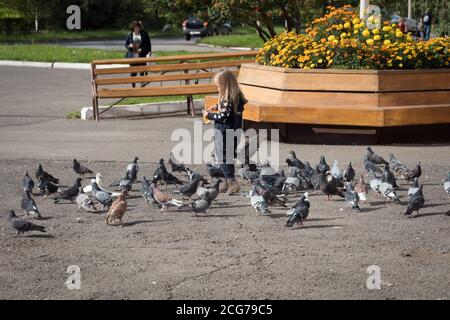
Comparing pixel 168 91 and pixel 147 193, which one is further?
pixel 168 91

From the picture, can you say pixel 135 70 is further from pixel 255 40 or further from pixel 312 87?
pixel 255 40

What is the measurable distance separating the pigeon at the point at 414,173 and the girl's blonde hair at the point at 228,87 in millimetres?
2174

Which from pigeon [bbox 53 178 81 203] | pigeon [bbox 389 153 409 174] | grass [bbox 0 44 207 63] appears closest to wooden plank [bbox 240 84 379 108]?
pigeon [bbox 389 153 409 174]

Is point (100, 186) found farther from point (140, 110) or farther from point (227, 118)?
point (140, 110)

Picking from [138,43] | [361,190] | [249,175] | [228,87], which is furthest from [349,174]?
[138,43]

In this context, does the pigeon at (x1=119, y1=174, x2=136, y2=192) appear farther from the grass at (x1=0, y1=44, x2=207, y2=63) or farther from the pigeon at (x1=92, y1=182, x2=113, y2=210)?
the grass at (x1=0, y1=44, x2=207, y2=63)

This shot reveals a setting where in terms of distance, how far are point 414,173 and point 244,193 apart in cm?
200

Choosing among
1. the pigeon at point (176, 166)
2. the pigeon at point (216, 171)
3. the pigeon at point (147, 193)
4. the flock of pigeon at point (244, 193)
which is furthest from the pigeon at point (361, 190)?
the pigeon at point (176, 166)

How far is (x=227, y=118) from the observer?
424 inches

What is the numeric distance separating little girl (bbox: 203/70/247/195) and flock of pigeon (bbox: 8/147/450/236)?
192 mm

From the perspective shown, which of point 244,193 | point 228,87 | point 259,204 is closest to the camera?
point 259,204

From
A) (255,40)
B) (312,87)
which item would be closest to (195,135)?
(312,87)

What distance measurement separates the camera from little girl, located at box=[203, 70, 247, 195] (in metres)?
10.6

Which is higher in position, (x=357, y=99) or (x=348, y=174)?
(x=357, y=99)
